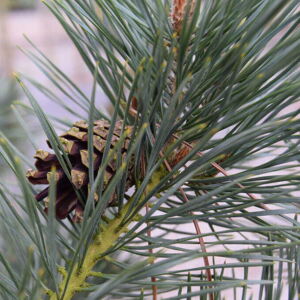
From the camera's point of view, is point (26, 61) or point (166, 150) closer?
point (166, 150)

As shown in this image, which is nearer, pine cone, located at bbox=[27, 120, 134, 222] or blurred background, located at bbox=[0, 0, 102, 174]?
pine cone, located at bbox=[27, 120, 134, 222]

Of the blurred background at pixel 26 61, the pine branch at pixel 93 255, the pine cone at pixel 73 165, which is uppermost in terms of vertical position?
the blurred background at pixel 26 61

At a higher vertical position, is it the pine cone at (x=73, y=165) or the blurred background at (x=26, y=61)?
the blurred background at (x=26, y=61)

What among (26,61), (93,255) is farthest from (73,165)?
(26,61)

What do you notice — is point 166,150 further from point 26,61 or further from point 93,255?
point 26,61

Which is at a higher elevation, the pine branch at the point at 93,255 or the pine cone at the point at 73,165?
the pine cone at the point at 73,165

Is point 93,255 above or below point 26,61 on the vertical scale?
below

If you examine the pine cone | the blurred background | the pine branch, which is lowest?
the pine branch

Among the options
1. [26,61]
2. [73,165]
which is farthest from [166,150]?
[26,61]

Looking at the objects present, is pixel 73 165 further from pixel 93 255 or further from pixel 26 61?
pixel 26 61

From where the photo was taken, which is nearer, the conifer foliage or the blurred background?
the conifer foliage

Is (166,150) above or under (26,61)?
under

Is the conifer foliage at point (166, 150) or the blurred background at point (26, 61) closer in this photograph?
the conifer foliage at point (166, 150)

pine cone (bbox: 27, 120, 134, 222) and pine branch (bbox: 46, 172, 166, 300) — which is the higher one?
pine cone (bbox: 27, 120, 134, 222)
